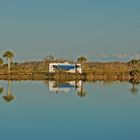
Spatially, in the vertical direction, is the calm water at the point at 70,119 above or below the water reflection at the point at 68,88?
below

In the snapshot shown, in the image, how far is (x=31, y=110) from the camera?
17.8 metres

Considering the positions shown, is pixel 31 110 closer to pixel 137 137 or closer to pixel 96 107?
pixel 96 107

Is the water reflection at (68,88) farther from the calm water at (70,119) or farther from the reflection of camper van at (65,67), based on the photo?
the reflection of camper van at (65,67)

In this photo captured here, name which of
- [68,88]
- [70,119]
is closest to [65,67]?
[68,88]

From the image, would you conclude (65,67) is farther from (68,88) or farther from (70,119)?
(70,119)

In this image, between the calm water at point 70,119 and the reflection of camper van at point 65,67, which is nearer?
the calm water at point 70,119

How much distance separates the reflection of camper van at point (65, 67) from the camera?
5503 cm

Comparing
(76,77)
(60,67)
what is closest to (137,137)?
(76,77)

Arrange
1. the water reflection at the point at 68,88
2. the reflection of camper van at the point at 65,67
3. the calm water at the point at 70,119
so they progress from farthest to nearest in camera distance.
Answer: the reflection of camper van at the point at 65,67 < the water reflection at the point at 68,88 < the calm water at the point at 70,119

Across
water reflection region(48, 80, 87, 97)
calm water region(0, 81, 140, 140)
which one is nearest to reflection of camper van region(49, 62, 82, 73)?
water reflection region(48, 80, 87, 97)

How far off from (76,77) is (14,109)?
28882 millimetres

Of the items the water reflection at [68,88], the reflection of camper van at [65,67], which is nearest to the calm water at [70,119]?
the water reflection at [68,88]

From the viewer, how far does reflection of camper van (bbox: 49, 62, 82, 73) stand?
2167 inches

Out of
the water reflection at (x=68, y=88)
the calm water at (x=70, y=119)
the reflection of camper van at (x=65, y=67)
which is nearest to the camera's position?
the calm water at (x=70, y=119)
